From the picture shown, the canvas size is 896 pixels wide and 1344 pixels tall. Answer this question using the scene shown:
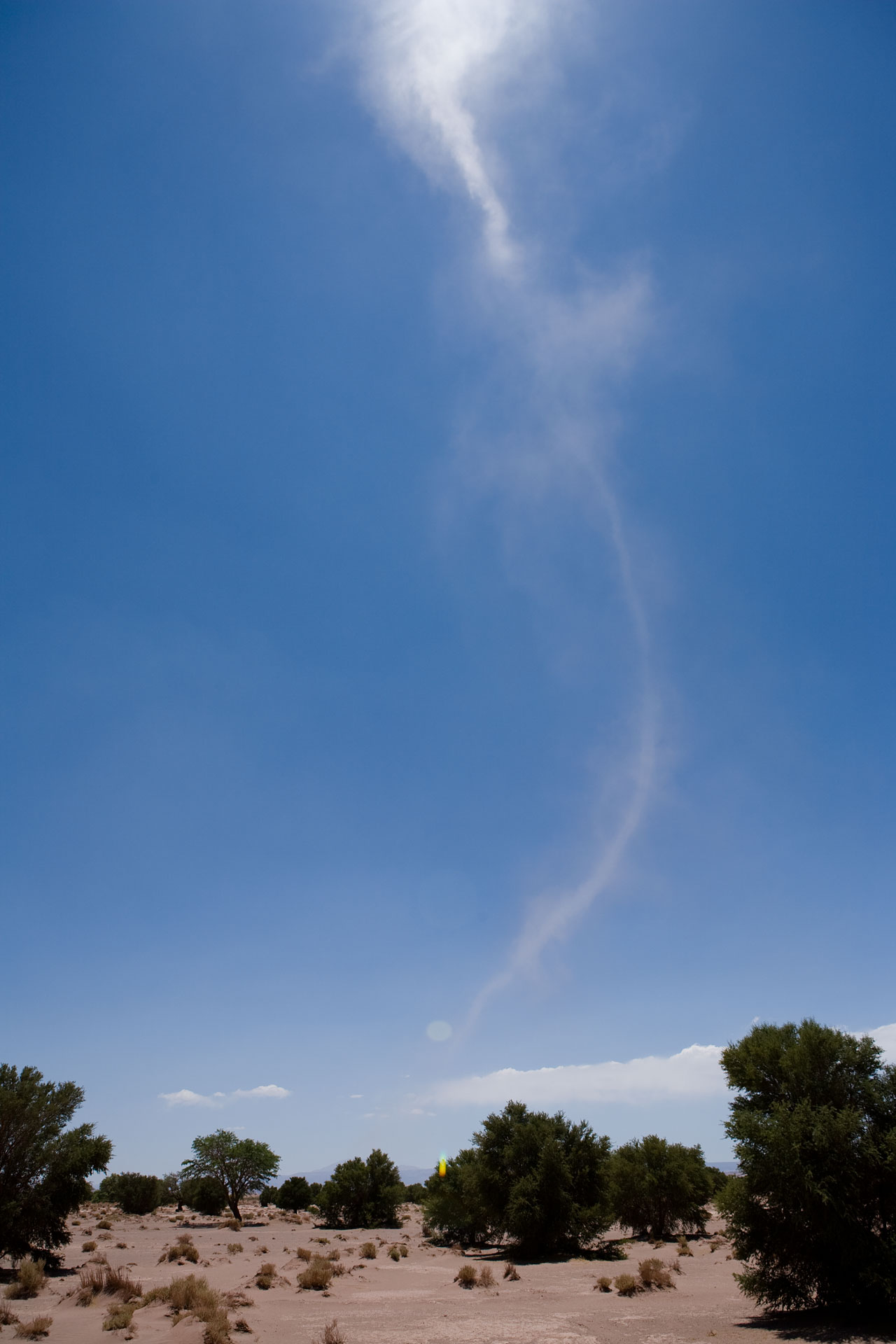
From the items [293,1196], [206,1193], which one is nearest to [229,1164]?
[206,1193]

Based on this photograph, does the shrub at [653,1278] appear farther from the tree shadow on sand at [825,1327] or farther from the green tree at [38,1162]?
the green tree at [38,1162]

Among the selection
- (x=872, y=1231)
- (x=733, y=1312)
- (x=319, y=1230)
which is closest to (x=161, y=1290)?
(x=733, y=1312)

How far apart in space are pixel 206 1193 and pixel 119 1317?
5188 centimetres

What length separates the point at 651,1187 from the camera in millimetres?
42281

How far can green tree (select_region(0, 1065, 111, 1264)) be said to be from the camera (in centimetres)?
2584

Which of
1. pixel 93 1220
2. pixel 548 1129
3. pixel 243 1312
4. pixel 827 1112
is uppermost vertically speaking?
pixel 827 1112

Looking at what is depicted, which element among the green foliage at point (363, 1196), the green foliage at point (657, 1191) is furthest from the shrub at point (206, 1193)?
the green foliage at point (657, 1191)

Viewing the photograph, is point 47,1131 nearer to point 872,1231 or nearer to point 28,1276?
point 28,1276

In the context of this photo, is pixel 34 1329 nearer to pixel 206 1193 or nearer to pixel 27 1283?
pixel 27 1283

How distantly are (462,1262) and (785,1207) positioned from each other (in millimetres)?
25274

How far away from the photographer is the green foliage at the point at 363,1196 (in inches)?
2173

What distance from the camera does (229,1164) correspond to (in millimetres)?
57688

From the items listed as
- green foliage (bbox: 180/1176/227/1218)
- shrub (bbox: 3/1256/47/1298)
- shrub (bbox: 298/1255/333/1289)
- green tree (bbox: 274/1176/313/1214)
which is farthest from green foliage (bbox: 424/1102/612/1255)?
green tree (bbox: 274/1176/313/1214)

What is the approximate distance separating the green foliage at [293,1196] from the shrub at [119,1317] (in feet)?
200
